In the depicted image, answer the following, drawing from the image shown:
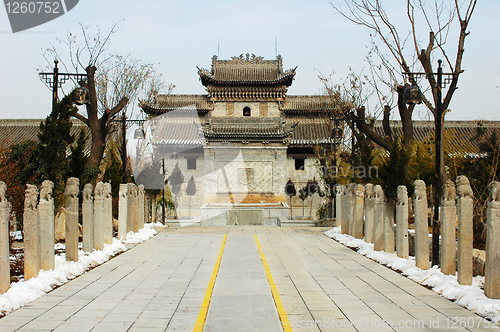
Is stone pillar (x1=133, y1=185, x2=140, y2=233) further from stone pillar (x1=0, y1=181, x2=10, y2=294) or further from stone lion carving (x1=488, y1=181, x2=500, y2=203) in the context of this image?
stone lion carving (x1=488, y1=181, x2=500, y2=203)

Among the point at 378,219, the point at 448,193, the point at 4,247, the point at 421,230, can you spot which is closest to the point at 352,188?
the point at 378,219

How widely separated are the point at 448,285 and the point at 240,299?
3383 millimetres

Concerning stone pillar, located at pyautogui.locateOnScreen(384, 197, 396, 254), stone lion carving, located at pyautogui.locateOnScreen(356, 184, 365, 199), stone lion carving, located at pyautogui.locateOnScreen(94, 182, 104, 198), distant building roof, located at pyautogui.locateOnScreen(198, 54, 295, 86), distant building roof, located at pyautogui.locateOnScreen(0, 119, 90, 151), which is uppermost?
distant building roof, located at pyautogui.locateOnScreen(198, 54, 295, 86)

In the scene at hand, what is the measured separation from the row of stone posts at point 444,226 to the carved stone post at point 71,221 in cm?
707

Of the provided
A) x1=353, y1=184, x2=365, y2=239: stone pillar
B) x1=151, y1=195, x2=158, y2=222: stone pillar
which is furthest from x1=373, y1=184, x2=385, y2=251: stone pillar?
x1=151, y1=195, x2=158, y2=222: stone pillar

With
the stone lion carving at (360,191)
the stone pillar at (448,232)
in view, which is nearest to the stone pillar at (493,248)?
the stone pillar at (448,232)

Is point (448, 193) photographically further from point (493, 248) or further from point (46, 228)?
point (46, 228)

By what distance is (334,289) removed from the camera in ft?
24.6

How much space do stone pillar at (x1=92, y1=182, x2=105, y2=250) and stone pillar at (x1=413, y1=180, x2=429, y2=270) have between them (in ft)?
24.5

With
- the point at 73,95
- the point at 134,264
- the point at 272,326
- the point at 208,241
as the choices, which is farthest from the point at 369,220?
the point at 73,95

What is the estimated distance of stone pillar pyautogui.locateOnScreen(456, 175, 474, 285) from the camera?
6.98m

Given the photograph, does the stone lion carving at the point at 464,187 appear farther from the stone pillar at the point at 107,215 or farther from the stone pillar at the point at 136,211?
the stone pillar at the point at 136,211

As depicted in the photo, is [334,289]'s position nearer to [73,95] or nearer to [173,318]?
[173,318]

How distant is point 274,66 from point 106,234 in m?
30.2
